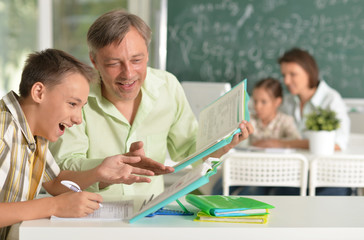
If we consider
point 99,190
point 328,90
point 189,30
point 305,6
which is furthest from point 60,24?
point 99,190

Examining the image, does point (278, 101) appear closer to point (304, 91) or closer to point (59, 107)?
point (304, 91)

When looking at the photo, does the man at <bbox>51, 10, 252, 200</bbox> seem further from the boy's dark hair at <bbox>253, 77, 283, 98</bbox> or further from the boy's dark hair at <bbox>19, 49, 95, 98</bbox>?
the boy's dark hair at <bbox>253, 77, 283, 98</bbox>

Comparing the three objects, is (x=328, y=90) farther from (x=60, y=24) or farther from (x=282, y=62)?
(x=60, y=24)

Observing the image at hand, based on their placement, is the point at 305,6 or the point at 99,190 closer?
the point at 99,190

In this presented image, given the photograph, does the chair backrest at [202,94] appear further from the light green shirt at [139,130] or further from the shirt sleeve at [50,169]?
the shirt sleeve at [50,169]

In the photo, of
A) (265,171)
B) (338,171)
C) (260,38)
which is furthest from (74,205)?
(260,38)

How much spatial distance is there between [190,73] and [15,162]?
12.8 ft

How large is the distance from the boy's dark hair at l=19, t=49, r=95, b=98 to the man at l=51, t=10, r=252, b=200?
0.67ft

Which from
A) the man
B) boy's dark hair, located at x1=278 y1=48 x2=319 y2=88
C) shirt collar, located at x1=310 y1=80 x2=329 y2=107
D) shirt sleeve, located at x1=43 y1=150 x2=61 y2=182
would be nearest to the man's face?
the man

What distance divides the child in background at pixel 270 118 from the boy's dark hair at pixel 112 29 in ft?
7.38

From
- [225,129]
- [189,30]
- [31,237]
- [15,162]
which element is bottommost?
[31,237]

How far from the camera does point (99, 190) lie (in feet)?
6.57

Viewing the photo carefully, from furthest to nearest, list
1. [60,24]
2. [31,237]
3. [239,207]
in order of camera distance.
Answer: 1. [60,24]
2. [239,207]
3. [31,237]

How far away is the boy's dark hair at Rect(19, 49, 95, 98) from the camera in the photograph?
1.71 m
